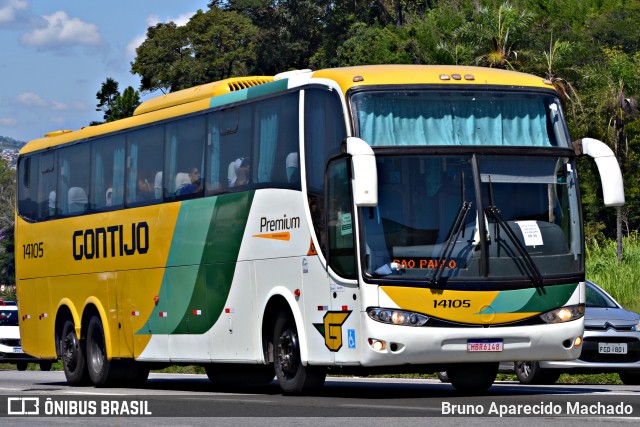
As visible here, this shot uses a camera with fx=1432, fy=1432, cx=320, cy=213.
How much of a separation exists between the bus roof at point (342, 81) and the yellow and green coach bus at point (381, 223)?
1.1 inches

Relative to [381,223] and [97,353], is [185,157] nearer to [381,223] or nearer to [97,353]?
[97,353]

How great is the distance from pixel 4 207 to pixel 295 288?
14071 centimetres

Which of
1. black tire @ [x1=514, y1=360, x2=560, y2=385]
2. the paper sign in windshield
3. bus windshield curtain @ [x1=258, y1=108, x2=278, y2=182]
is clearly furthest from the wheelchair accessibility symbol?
black tire @ [x1=514, y1=360, x2=560, y2=385]

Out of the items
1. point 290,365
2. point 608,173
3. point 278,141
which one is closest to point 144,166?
point 278,141

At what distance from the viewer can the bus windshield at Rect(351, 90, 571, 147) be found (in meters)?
15.6

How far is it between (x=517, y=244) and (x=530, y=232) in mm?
226

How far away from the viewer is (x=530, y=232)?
15.6 meters

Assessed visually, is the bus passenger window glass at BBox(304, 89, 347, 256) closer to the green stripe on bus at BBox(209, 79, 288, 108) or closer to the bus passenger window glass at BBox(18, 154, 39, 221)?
the green stripe on bus at BBox(209, 79, 288, 108)

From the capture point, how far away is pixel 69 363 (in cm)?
2314

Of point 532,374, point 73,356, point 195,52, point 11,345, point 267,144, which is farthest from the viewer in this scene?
point 195,52

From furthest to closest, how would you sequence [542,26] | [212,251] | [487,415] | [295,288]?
[542,26], [212,251], [295,288], [487,415]

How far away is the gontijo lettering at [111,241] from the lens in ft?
68.7

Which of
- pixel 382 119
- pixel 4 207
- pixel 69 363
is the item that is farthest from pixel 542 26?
pixel 4 207

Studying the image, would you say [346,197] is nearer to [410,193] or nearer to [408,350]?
[410,193]
